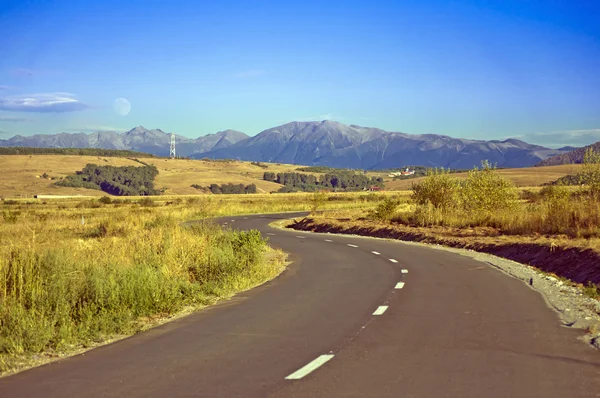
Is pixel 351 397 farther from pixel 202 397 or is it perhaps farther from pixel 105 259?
pixel 105 259

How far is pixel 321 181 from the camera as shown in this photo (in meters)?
168

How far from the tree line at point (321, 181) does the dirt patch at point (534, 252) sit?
119658 millimetres

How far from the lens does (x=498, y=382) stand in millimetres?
6750

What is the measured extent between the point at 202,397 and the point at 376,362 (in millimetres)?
2199

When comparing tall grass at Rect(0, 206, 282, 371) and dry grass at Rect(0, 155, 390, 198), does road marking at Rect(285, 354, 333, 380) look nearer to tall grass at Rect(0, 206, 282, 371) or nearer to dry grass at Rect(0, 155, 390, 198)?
tall grass at Rect(0, 206, 282, 371)

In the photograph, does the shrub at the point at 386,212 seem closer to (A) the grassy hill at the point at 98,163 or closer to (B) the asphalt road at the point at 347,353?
(B) the asphalt road at the point at 347,353

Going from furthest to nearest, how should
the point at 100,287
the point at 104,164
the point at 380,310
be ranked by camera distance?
1. the point at 104,164
2. the point at 380,310
3. the point at 100,287

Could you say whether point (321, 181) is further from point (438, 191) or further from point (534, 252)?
point (534, 252)

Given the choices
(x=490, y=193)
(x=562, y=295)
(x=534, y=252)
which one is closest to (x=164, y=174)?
(x=490, y=193)

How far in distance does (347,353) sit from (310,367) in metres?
0.82

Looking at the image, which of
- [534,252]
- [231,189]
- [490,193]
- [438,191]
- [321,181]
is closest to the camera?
[534,252]

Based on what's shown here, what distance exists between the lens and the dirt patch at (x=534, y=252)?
53.2ft

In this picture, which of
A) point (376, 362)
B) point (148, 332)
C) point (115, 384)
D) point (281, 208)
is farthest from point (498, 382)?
point (281, 208)

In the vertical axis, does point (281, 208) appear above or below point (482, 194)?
below
